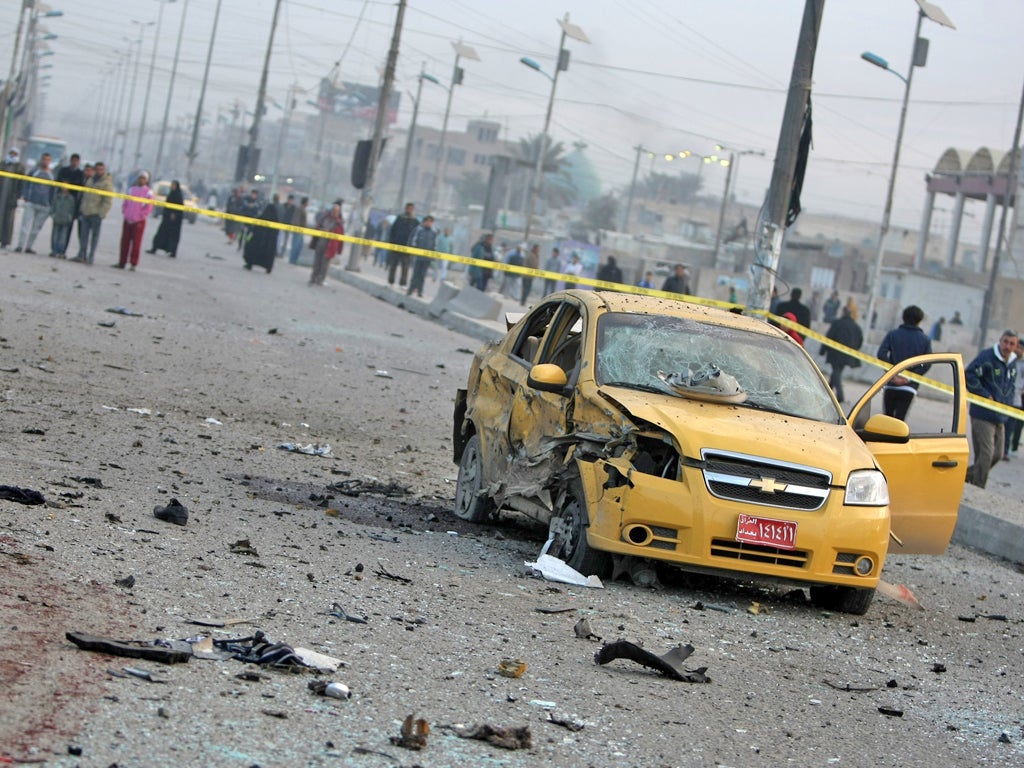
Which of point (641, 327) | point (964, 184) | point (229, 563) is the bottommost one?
point (229, 563)

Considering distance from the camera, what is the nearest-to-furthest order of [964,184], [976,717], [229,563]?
[976,717], [229,563], [964,184]

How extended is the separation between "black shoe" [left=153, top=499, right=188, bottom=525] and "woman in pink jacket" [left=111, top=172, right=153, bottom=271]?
754 inches

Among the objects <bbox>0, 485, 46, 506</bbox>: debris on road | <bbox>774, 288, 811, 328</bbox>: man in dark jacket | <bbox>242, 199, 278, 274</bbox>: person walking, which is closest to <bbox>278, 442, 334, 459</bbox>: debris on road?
<bbox>0, 485, 46, 506</bbox>: debris on road

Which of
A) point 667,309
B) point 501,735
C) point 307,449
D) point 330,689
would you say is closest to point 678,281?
point 307,449

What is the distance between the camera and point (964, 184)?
220ft

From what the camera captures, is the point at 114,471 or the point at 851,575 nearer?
the point at 851,575

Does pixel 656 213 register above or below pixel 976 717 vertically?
above

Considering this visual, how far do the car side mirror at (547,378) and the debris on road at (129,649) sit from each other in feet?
11.5

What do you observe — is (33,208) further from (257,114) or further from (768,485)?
(257,114)

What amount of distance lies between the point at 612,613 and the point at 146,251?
2917 centimetres

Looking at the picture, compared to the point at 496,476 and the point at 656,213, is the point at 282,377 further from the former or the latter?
the point at 656,213

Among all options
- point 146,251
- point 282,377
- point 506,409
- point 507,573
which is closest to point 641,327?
point 506,409

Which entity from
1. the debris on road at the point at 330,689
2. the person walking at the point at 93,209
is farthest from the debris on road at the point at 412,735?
the person walking at the point at 93,209

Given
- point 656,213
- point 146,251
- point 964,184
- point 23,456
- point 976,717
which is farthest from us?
point 656,213
